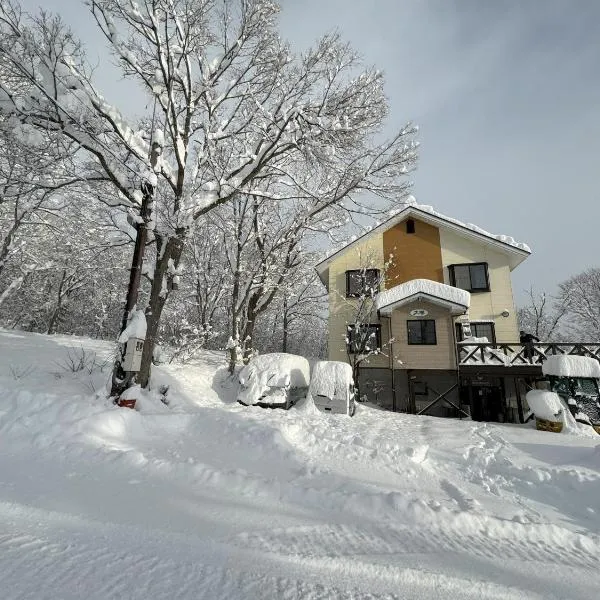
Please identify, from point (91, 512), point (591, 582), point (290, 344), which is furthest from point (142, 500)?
point (290, 344)

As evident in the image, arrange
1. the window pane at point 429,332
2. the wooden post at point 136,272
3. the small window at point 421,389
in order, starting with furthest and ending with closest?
the small window at point 421,389
the window pane at point 429,332
the wooden post at point 136,272

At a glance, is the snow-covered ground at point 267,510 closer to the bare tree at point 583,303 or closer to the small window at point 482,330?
the small window at point 482,330

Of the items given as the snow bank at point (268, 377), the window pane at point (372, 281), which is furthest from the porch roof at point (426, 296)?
the snow bank at point (268, 377)

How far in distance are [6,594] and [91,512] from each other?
1.28m

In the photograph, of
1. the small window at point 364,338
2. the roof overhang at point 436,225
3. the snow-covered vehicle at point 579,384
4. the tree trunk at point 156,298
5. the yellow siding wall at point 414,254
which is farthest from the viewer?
the yellow siding wall at point 414,254

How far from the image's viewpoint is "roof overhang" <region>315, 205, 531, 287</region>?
16.9 metres

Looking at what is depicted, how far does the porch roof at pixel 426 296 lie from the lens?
1498cm

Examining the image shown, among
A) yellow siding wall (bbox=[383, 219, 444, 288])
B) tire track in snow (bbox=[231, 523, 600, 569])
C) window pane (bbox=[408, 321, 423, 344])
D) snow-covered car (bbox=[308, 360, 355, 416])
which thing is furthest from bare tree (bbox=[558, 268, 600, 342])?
tire track in snow (bbox=[231, 523, 600, 569])

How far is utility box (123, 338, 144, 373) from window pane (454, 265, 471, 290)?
614 inches

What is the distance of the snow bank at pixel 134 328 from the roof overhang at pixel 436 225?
42.7 ft

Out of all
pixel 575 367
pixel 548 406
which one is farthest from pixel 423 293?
pixel 548 406

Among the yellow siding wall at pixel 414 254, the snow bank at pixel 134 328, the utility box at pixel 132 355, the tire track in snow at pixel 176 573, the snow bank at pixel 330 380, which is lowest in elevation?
the tire track in snow at pixel 176 573

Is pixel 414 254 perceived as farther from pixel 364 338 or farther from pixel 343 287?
pixel 364 338

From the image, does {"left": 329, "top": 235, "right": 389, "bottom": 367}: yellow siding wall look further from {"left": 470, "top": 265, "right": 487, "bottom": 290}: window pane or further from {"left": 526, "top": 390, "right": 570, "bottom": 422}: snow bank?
{"left": 526, "top": 390, "right": 570, "bottom": 422}: snow bank
